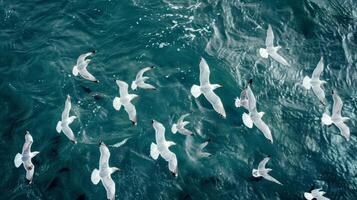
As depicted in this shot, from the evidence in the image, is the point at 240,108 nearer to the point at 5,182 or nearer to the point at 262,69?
the point at 262,69

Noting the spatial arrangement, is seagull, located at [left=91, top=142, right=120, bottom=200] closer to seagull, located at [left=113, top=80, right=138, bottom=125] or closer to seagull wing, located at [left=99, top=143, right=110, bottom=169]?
seagull wing, located at [left=99, top=143, right=110, bottom=169]

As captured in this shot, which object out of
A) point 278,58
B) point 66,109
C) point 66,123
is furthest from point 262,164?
point 66,109

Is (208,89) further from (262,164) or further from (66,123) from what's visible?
(66,123)

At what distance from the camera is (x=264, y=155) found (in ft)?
47.6

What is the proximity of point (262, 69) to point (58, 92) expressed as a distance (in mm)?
7907

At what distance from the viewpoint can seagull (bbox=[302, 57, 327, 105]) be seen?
1454 cm

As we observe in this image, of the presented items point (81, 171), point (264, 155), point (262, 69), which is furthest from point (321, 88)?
point (81, 171)

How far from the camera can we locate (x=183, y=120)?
49.3 ft

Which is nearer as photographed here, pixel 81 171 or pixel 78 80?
pixel 81 171

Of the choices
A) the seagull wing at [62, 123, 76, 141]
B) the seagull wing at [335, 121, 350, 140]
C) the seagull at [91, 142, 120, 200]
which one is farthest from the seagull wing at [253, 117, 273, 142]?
the seagull wing at [62, 123, 76, 141]

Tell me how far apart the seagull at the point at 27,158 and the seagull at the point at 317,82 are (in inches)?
379

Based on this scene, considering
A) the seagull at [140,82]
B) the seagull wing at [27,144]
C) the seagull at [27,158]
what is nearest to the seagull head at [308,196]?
the seagull at [140,82]

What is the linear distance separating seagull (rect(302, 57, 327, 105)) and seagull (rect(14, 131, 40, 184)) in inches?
379

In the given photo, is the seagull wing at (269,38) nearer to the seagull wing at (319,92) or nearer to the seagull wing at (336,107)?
the seagull wing at (319,92)
